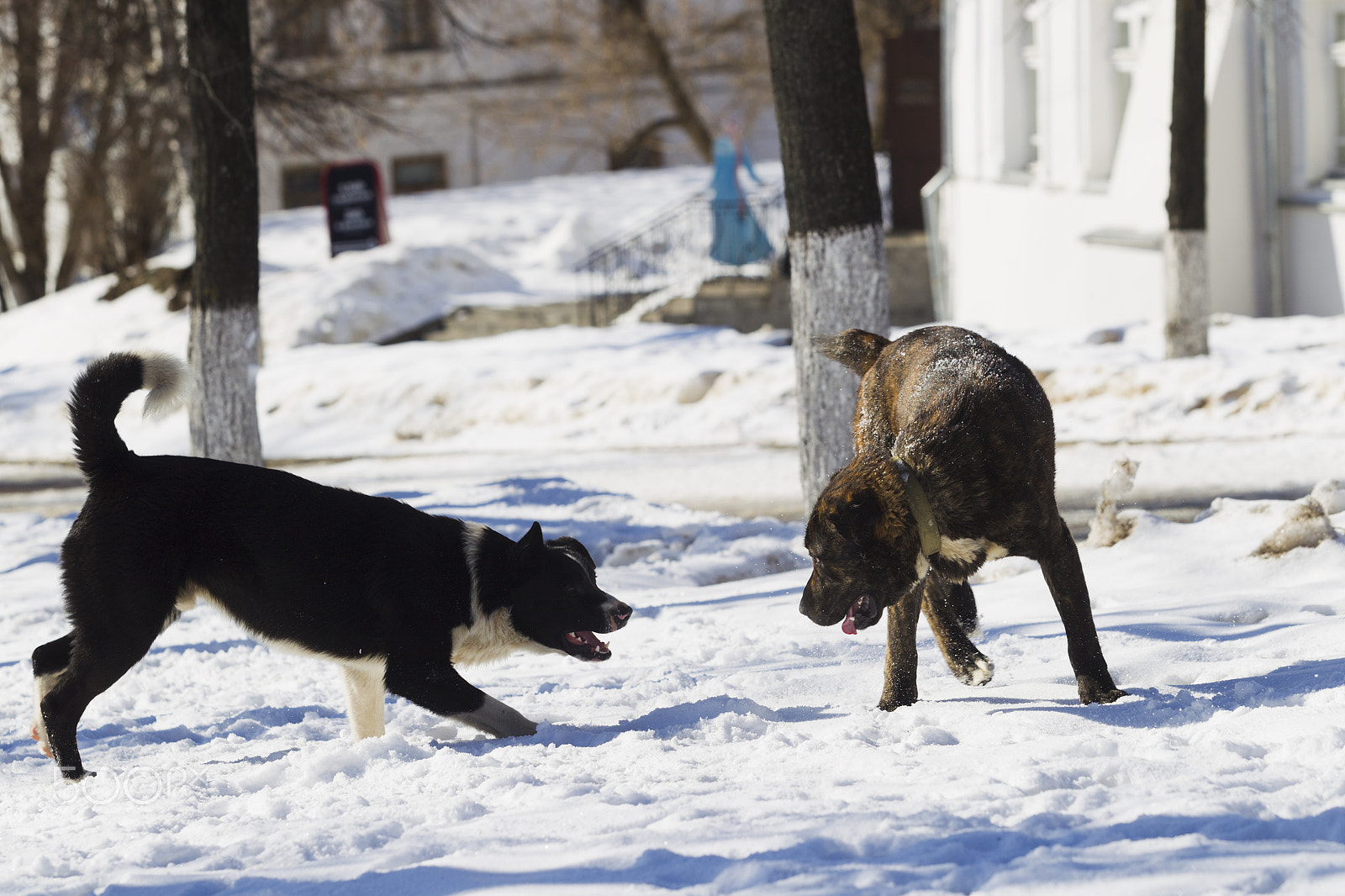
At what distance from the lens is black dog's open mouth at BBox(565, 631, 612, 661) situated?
15.7ft

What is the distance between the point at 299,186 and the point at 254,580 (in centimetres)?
3430

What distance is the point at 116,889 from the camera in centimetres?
321

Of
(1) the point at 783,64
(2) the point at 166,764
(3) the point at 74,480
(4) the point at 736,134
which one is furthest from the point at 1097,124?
(2) the point at 166,764

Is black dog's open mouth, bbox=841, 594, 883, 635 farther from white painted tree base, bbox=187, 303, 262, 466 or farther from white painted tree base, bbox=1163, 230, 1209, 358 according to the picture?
white painted tree base, bbox=1163, 230, 1209, 358

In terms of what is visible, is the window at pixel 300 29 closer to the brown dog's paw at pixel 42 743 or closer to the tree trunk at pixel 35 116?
the tree trunk at pixel 35 116

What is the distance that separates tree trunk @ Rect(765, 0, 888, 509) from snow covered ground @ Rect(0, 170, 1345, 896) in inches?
37.8

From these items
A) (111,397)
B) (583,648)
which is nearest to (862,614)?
(583,648)

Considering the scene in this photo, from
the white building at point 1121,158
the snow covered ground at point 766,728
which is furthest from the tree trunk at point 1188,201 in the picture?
the white building at point 1121,158

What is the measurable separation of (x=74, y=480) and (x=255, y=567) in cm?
1001

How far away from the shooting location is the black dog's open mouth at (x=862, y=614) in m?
4.19

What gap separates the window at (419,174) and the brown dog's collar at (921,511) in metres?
33.8

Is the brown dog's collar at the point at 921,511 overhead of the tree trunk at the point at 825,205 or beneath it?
beneath

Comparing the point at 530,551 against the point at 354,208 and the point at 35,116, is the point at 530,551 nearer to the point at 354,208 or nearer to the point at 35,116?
the point at 354,208

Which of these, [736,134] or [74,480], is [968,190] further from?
[74,480]
